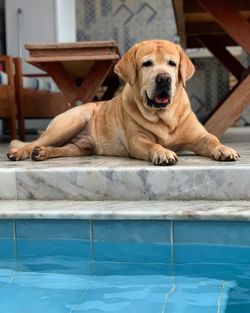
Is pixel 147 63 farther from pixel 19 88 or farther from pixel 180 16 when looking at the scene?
pixel 19 88

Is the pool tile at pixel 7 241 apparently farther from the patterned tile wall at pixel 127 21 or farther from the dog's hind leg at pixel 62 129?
the patterned tile wall at pixel 127 21

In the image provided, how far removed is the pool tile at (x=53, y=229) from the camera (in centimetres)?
254

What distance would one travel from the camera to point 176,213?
2.43 meters

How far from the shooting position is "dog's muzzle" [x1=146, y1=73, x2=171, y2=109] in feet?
10.0

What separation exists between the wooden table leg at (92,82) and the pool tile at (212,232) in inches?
87.3

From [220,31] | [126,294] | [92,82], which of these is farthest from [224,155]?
[220,31]

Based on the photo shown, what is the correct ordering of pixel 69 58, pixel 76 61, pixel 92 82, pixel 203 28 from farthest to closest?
1. pixel 203 28
2. pixel 92 82
3. pixel 76 61
4. pixel 69 58

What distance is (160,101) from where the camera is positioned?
3.18m

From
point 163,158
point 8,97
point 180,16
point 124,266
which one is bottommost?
point 124,266

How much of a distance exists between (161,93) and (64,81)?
157 centimetres

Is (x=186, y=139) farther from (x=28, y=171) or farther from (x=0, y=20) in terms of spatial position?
(x=0, y=20)

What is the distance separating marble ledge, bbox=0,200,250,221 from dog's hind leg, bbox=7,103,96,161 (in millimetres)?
826

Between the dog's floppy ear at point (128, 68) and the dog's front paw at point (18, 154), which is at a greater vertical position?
the dog's floppy ear at point (128, 68)

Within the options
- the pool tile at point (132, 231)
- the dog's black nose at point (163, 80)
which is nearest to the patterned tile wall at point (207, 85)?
the dog's black nose at point (163, 80)
